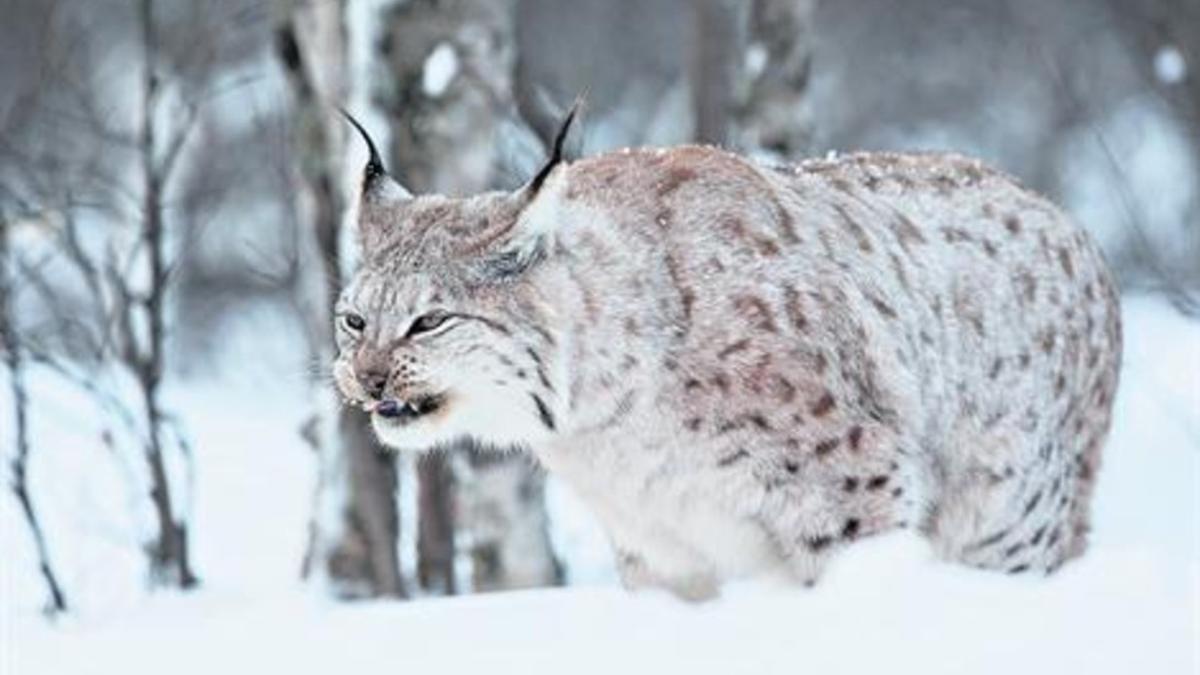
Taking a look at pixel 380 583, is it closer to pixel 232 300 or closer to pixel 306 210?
pixel 306 210

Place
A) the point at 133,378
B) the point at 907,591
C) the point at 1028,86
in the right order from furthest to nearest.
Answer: the point at 1028,86 → the point at 133,378 → the point at 907,591

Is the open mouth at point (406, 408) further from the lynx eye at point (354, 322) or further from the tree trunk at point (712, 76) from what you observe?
the tree trunk at point (712, 76)

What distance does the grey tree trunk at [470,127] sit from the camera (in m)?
7.28

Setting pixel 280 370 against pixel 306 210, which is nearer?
pixel 306 210

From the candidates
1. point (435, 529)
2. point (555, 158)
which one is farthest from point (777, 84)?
point (555, 158)

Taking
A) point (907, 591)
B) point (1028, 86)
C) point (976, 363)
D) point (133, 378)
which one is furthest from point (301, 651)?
point (1028, 86)

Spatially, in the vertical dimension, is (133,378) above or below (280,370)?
below

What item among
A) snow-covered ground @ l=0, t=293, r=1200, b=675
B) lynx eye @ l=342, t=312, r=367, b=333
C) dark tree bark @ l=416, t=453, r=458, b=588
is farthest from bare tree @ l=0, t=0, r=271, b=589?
lynx eye @ l=342, t=312, r=367, b=333

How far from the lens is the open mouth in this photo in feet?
16.7

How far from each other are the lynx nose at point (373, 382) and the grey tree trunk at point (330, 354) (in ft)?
7.81

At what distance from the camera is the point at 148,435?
7727 mm

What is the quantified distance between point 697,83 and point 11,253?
333cm

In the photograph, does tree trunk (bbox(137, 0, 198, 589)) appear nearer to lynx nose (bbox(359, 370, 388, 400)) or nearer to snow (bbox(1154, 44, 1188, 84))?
lynx nose (bbox(359, 370, 388, 400))

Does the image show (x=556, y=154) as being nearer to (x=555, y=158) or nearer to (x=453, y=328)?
(x=555, y=158)
